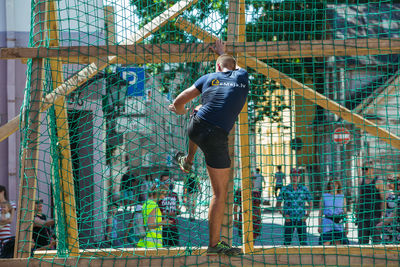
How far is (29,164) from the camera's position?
425 centimetres

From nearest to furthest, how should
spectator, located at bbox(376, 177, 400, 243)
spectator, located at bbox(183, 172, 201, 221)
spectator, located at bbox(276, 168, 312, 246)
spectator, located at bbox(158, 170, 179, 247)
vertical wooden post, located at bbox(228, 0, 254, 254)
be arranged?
vertical wooden post, located at bbox(228, 0, 254, 254), spectator, located at bbox(376, 177, 400, 243), spectator, located at bbox(183, 172, 201, 221), spectator, located at bbox(276, 168, 312, 246), spectator, located at bbox(158, 170, 179, 247)

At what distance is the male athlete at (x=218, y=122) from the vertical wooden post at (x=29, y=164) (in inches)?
54.4

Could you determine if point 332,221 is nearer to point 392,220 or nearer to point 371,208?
point 392,220

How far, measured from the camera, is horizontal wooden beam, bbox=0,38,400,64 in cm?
443

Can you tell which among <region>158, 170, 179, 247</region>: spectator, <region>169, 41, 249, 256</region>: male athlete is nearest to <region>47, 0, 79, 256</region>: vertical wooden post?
<region>169, 41, 249, 256</region>: male athlete

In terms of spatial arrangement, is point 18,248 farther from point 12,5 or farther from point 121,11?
point 12,5

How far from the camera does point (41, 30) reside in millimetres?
4668

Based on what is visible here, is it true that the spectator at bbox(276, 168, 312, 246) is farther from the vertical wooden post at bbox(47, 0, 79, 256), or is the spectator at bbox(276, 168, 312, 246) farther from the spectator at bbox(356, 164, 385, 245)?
the vertical wooden post at bbox(47, 0, 79, 256)

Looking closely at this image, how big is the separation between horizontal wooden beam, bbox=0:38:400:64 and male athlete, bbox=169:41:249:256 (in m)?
0.27

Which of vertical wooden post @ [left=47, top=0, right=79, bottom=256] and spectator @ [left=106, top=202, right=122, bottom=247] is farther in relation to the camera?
spectator @ [left=106, top=202, right=122, bottom=247]

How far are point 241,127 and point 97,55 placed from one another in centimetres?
145

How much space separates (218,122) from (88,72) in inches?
59.2

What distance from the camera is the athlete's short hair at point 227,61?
171 inches

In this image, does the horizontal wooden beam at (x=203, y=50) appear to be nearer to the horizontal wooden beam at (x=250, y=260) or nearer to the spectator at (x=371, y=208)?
the horizontal wooden beam at (x=250, y=260)
